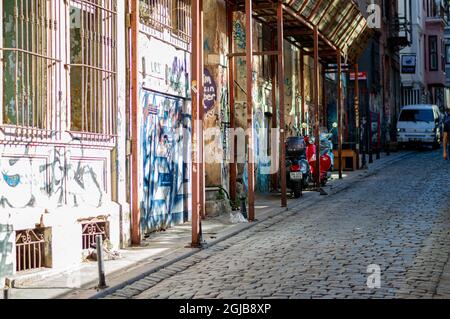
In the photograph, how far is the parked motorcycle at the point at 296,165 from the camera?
56.5ft

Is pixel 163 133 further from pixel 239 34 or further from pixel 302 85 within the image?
pixel 302 85

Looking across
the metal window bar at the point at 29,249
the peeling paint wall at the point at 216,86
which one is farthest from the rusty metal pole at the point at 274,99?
the metal window bar at the point at 29,249

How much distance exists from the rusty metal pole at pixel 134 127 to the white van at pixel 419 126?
96.0 ft

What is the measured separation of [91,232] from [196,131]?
202 cm

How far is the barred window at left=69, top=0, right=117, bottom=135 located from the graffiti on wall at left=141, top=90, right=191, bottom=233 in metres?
1.14

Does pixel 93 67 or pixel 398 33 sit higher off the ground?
pixel 398 33

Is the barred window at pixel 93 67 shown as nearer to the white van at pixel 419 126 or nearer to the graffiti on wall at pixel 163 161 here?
the graffiti on wall at pixel 163 161

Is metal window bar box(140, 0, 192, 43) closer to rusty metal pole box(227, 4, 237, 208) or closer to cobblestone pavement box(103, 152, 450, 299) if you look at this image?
rusty metal pole box(227, 4, 237, 208)

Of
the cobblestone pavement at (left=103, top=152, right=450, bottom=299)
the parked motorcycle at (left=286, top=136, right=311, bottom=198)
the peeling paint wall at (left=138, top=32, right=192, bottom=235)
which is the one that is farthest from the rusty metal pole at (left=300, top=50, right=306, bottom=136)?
the peeling paint wall at (left=138, top=32, right=192, bottom=235)

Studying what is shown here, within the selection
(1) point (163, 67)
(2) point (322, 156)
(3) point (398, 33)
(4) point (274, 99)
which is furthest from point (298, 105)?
(3) point (398, 33)

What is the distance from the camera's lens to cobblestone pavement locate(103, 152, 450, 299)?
7219 mm

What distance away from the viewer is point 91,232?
32.0 feet
